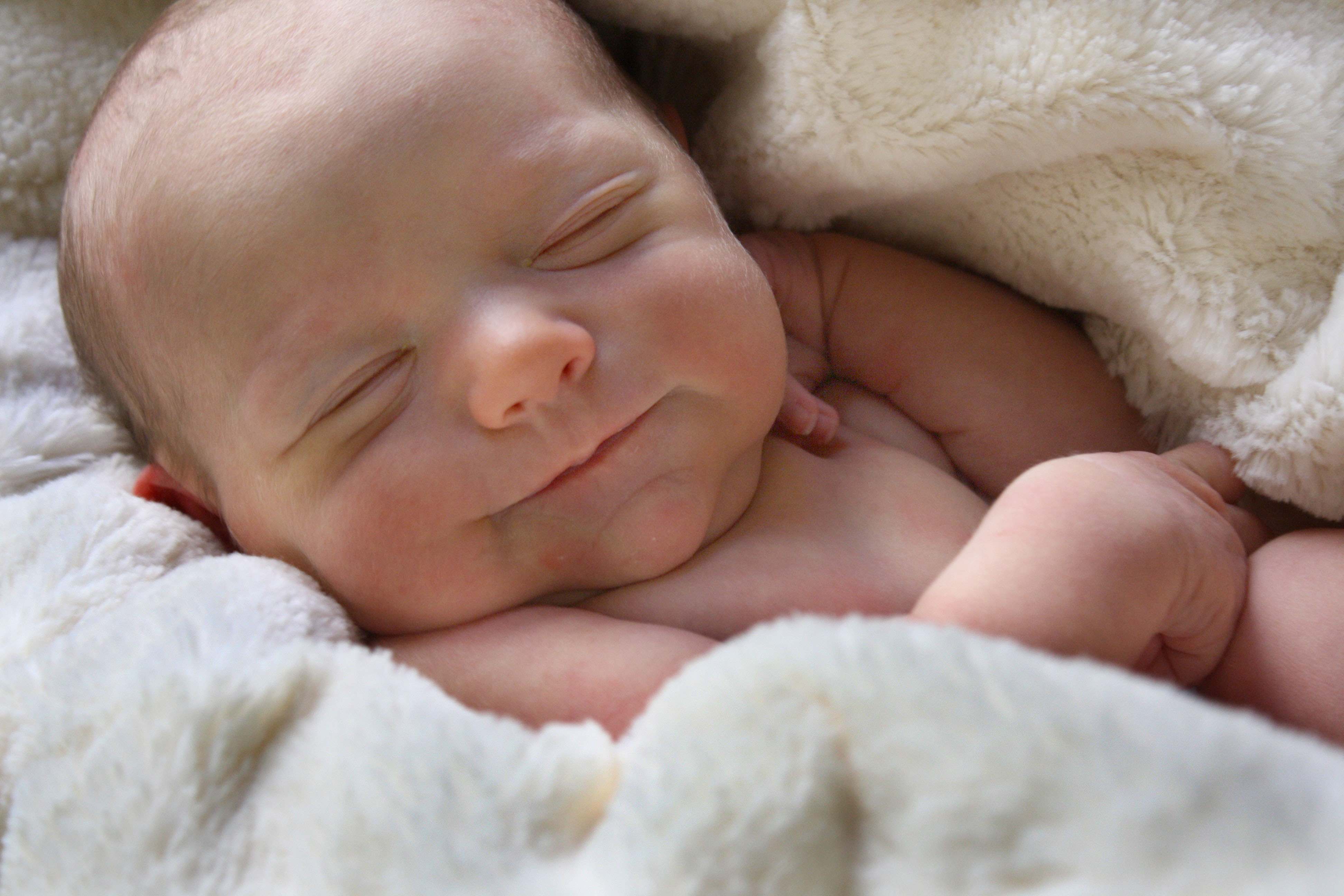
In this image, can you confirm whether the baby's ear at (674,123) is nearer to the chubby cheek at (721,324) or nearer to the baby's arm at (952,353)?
the baby's arm at (952,353)

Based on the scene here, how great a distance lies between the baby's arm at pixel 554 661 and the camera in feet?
2.68

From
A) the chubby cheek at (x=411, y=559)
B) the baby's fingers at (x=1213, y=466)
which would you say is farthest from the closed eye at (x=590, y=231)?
the baby's fingers at (x=1213, y=466)

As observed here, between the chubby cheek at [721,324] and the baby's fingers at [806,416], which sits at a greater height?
the chubby cheek at [721,324]

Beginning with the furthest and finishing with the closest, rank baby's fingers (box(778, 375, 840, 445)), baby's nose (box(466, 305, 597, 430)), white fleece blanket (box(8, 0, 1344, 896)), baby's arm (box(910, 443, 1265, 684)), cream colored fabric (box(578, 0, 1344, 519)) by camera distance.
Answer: baby's fingers (box(778, 375, 840, 445)) < cream colored fabric (box(578, 0, 1344, 519)) < baby's nose (box(466, 305, 597, 430)) < baby's arm (box(910, 443, 1265, 684)) < white fleece blanket (box(8, 0, 1344, 896))

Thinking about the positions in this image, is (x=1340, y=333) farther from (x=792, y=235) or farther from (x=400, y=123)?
(x=400, y=123)

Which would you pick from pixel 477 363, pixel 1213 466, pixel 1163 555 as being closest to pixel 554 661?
pixel 477 363

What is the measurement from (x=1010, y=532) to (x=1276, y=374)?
0.44 metres

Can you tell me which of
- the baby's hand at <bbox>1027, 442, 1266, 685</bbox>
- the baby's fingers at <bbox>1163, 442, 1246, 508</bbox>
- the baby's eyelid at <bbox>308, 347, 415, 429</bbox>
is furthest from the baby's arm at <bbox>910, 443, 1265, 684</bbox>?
the baby's eyelid at <bbox>308, 347, 415, 429</bbox>

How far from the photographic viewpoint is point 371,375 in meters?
0.90

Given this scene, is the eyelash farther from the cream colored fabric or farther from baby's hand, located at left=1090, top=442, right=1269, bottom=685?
baby's hand, located at left=1090, top=442, right=1269, bottom=685

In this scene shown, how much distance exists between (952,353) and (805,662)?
0.66 m

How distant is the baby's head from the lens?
0.88 metres

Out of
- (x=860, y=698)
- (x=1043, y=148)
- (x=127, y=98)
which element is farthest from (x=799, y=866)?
(x=127, y=98)

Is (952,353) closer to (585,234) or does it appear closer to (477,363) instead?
(585,234)
